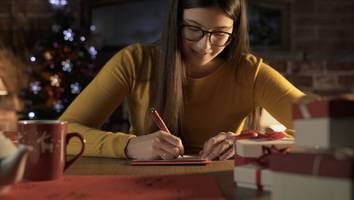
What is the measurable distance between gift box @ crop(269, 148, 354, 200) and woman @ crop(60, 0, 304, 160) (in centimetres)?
54

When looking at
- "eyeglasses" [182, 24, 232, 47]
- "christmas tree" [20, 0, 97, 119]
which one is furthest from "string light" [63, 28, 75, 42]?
"eyeglasses" [182, 24, 232, 47]

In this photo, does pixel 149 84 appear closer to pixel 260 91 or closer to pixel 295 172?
pixel 260 91

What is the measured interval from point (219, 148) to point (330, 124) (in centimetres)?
57

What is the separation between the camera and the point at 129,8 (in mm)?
3719

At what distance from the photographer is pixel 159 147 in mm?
1137

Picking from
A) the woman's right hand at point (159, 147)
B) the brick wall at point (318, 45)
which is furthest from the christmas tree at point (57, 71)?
the woman's right hand at point (159, 147)

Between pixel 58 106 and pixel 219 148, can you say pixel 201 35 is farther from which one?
pixel 58 106

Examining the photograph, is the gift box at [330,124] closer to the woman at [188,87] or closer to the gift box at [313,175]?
the gift box at [313,175]

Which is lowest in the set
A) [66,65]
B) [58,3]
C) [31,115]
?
[31,115]

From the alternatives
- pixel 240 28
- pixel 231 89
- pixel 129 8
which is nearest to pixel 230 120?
pixel 231 89

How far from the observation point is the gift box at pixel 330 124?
59cm

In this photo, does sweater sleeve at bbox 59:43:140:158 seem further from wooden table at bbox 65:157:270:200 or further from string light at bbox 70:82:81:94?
string light at bbox 70:82:81:94

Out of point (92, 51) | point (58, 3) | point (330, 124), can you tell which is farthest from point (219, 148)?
point (58, 3)

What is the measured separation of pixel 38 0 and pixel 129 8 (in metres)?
0.64
